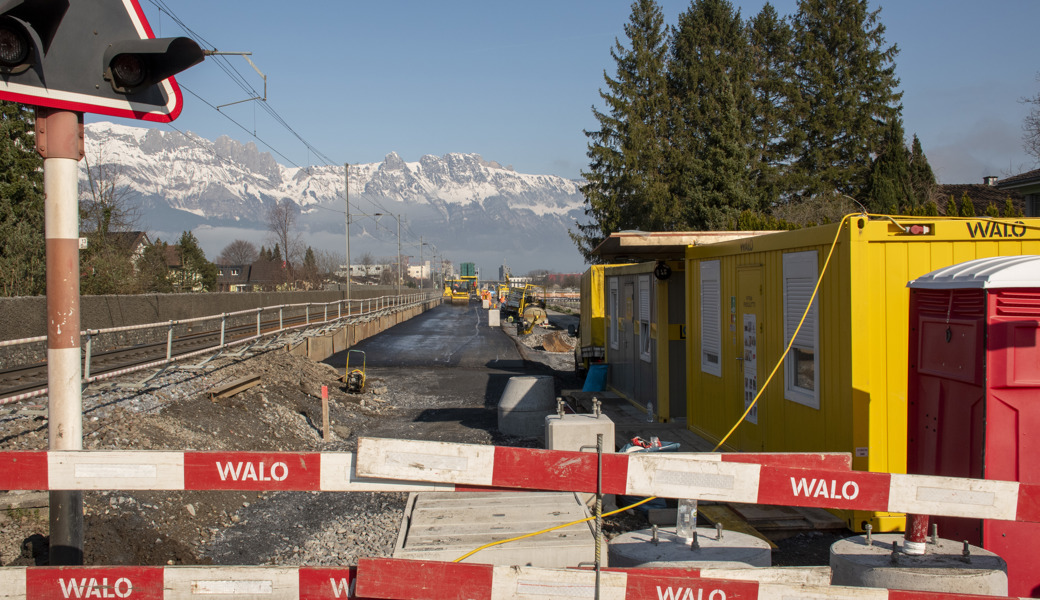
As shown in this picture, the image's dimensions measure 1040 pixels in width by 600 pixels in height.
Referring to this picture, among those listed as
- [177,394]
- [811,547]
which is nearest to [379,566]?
[811,547]

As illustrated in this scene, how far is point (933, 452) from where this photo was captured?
17.4 ft

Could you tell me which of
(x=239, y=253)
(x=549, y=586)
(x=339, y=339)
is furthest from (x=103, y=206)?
(x=239, y=253)

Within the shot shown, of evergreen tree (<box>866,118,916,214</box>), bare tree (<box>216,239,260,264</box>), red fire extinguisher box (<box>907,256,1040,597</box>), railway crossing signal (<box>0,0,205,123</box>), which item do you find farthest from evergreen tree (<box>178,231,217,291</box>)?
bare tree (<box>216,239,260,264</box>)

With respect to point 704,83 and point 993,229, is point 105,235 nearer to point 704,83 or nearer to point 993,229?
point 704,83

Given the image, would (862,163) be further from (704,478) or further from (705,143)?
(704,478)

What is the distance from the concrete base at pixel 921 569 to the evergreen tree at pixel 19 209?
917 inches

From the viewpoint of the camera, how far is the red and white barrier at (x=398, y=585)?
3.08m

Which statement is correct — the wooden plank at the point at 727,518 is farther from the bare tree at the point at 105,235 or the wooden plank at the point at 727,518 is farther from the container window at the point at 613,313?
the bare tree at the point at 105,235

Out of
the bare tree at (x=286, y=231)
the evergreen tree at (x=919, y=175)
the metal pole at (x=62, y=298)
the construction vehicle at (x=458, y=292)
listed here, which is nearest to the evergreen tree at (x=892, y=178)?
the evergreen tree at (x=919, y=175)

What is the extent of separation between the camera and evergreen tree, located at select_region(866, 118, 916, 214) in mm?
32344

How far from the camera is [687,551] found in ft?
14.3

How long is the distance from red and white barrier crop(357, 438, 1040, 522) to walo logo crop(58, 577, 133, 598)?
48.8 inches

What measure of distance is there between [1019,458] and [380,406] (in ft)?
41.9

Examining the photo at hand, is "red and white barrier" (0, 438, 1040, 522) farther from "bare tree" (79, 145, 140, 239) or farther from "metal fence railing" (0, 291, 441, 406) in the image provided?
"bare tree" (79, 145, 140, 239)
